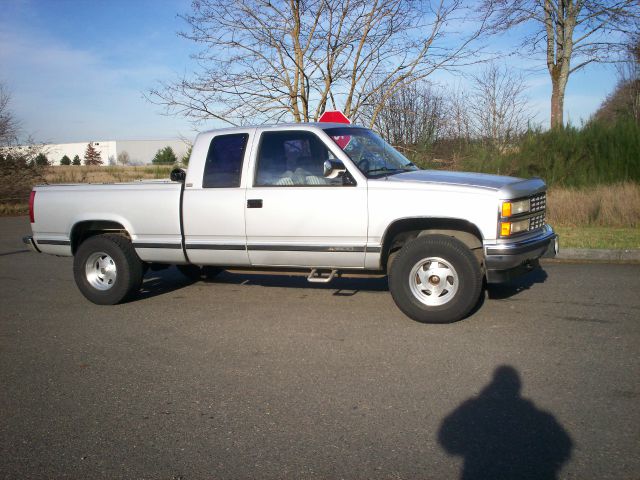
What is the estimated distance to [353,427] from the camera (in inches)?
142

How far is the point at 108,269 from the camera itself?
709 cm

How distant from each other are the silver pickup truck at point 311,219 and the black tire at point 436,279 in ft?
0.03

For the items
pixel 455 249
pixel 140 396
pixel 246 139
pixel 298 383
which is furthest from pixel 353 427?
pixel 246 139

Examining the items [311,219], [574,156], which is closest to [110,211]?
[311,219]

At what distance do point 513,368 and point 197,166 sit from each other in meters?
4.06

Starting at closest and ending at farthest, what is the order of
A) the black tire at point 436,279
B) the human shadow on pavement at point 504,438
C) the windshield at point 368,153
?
the human shadow on pavement at point 504,438 → the black tire at point 436,279 → the windshield at point 368,153

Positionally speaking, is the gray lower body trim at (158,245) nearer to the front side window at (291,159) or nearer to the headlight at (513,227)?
the front side window at (291,159)

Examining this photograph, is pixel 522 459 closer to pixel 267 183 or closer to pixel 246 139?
pixel 267 183

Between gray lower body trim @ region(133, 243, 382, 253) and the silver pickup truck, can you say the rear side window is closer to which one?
the silver pickup truck

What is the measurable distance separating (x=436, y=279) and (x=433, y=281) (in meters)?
0.04

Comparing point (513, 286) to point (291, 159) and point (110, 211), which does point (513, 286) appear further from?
point (110, 211)

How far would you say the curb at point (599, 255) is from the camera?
8.95 m

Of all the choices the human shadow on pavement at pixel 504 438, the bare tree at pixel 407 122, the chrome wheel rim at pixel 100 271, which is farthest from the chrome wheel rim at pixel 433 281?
the bare tree at pixel 407 122

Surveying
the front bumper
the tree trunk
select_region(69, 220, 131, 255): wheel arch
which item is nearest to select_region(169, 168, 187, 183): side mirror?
select_region(69, 220, 131, 255): wheel arch
